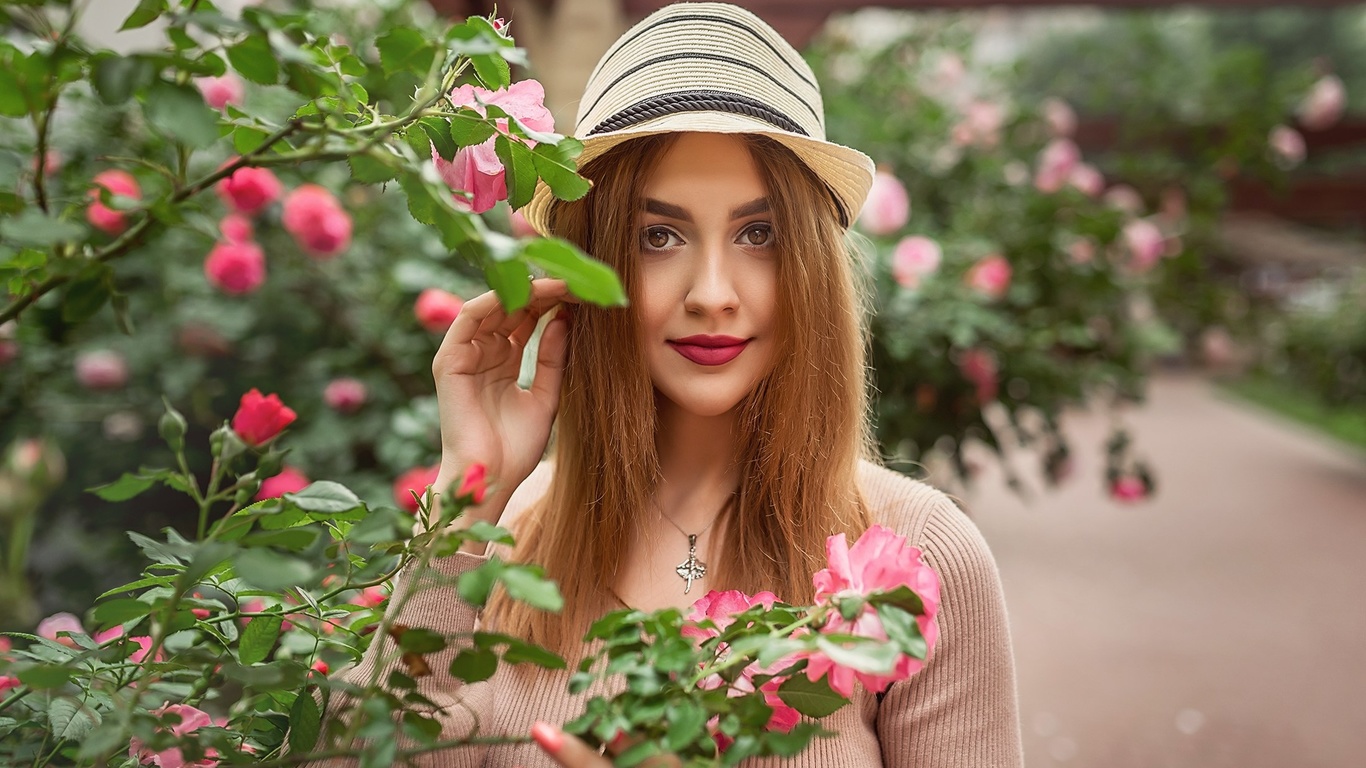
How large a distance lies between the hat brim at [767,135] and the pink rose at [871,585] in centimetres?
43

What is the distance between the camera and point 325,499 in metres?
0.58

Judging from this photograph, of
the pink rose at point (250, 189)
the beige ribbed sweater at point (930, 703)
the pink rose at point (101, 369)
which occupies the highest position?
the pink rose at point (250, 189)

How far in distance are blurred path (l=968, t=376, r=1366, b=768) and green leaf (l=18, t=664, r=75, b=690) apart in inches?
114

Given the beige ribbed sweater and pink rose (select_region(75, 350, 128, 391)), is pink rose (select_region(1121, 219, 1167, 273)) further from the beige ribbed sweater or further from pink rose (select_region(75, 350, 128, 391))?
pink rose (select_region(75, 350, 128, 391))

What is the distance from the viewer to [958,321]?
2299 mm

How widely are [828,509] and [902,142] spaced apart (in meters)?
2.52

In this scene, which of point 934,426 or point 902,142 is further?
point 902,142

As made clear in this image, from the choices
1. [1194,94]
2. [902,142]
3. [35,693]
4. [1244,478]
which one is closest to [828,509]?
[35,693]

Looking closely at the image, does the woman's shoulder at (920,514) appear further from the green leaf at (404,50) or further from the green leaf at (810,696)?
the green leaf at (404,50)

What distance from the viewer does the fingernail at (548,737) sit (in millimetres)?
576

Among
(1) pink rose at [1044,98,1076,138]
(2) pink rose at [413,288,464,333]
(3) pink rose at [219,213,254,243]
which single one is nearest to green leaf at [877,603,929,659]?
(2) pink rose at [413,288,464,333]

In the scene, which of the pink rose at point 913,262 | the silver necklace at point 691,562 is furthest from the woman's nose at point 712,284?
the pink rose at point 913,262

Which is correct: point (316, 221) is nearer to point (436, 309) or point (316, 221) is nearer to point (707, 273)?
point (436, 309)

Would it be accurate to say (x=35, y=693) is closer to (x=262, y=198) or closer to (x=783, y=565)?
(x=783, y=565)
